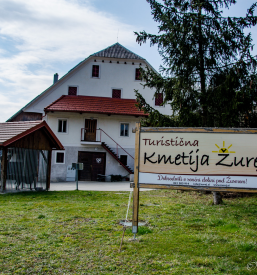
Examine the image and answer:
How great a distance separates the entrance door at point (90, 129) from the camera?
95.4 feet

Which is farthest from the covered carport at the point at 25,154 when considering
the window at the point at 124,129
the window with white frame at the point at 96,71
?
the window with white frame at the point at 96,71

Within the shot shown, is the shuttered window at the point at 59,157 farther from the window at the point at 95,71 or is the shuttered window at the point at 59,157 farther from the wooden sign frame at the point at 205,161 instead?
the wooden sign frame at the point at 205,161

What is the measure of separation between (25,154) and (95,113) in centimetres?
1405

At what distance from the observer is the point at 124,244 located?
210 inches

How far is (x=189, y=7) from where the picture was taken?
1257 centimetres

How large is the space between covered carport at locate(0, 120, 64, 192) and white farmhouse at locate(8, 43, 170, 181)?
36.9 feet

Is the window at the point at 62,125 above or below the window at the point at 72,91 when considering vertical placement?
below

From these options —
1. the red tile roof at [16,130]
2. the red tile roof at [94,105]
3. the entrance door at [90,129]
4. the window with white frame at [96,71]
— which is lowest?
the red tile roof at [16,130]

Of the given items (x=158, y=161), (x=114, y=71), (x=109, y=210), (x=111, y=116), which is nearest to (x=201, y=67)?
(x=109, y=210)

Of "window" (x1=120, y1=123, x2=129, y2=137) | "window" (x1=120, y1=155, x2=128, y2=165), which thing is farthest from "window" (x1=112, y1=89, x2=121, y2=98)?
"window" (x1=120, y1=155, x2=128, y2=165)

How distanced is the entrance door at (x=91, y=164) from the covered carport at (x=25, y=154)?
1180cm

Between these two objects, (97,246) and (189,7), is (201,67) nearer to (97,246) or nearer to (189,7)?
(189,7)

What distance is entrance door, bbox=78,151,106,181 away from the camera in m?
28.9

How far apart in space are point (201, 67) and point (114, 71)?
786 inches
